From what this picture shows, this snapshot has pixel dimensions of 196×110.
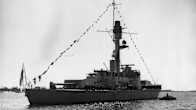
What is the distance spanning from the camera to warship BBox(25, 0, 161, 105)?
63.0 m

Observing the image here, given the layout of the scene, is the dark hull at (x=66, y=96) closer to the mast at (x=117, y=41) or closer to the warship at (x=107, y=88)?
the warship at (x=107, y=88)

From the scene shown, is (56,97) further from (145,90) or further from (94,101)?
(145,90)

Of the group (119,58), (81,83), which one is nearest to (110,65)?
(119,58)

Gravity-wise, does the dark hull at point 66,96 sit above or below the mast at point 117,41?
below

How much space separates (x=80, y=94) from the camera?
217 feet

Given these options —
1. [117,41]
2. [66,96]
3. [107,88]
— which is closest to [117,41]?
[117,41]

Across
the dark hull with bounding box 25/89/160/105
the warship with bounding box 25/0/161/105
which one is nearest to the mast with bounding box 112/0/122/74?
the warship with bounding box 25/0/161/105

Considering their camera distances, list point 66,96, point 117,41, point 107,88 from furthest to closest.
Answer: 1. point 117,41
2. point 107,88
3. point 66,96

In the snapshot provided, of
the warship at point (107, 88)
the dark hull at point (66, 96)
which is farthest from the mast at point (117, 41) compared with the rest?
the dark hull at point (66, 96)

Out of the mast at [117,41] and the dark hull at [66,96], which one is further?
the mast at [117,41]

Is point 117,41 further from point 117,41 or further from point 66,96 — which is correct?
point 66,96

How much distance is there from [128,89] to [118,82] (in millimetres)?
4164

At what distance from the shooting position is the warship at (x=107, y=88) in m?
63.0

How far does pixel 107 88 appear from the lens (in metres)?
77.4
